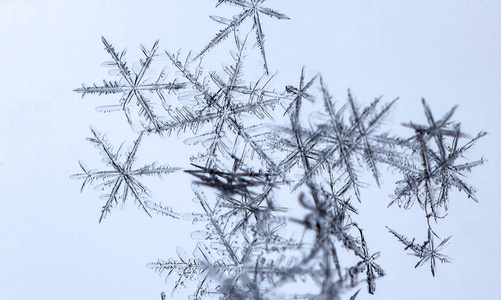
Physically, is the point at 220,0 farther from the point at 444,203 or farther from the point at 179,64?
the point at 444,203

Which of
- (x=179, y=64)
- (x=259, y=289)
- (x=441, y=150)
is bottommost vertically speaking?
(x=259, y=289)

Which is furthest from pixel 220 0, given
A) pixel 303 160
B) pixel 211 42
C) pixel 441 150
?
pixel 441 150

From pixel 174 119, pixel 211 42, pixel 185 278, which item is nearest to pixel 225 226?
pixel 185 278

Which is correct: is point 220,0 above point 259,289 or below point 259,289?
above

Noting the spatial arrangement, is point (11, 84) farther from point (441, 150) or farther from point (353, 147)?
point (441, 150)

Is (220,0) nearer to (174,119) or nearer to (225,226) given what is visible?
(174,119)

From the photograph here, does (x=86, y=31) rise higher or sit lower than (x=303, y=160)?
higher
